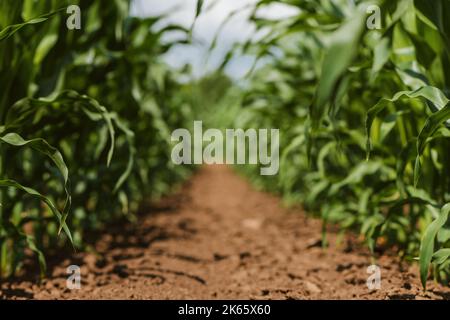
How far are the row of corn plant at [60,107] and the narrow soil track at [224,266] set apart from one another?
0.17 meters

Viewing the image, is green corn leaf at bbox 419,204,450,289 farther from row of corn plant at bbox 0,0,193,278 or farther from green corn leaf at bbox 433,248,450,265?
row of corn plant at bbox 0,0,193,278

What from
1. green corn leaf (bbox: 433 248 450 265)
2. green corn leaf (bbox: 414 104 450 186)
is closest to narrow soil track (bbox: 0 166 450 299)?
green corn leaf (bbox: 433 248 450 265)

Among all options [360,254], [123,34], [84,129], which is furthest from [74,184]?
[360,254]

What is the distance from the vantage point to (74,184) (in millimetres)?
1691

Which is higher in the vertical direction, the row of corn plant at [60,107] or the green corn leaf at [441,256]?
the row of corn plant at [60,107]

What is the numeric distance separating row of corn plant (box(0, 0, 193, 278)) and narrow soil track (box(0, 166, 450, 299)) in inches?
6.7

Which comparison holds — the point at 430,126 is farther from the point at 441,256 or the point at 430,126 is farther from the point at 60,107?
the point at 60,107

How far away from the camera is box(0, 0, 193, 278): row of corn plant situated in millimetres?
1249

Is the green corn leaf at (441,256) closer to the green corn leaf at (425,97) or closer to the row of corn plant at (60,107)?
the green corn leaf at (425,97)

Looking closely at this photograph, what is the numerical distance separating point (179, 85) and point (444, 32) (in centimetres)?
201

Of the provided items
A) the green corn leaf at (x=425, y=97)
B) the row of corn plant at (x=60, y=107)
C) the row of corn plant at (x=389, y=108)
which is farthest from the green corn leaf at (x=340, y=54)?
the row of corn plant at (x=60, y=107)

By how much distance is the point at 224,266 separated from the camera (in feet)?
5.66

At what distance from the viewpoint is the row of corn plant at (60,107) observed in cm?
125
